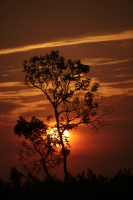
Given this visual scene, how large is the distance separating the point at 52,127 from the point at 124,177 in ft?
71.2

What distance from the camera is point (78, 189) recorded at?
2036cm

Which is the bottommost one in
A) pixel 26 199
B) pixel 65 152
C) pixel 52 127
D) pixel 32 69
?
pixel 26 199

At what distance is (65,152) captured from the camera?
41.2 meters

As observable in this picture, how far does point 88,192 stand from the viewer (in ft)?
66.4

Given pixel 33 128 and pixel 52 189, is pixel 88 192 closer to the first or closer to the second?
pixel 52 189

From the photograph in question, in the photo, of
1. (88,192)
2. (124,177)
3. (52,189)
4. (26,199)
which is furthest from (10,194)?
(124,177)

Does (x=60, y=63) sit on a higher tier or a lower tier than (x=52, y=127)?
higher

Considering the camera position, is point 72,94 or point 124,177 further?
point 72,94

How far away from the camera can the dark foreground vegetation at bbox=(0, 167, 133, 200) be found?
2008cm

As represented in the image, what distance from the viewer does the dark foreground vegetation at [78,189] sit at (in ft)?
65.9

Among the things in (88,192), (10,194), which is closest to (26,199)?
(10,194)

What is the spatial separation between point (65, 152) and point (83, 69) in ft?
27.0

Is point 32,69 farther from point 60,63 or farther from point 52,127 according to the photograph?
point 52,127

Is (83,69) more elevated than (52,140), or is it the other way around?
(83,69)
